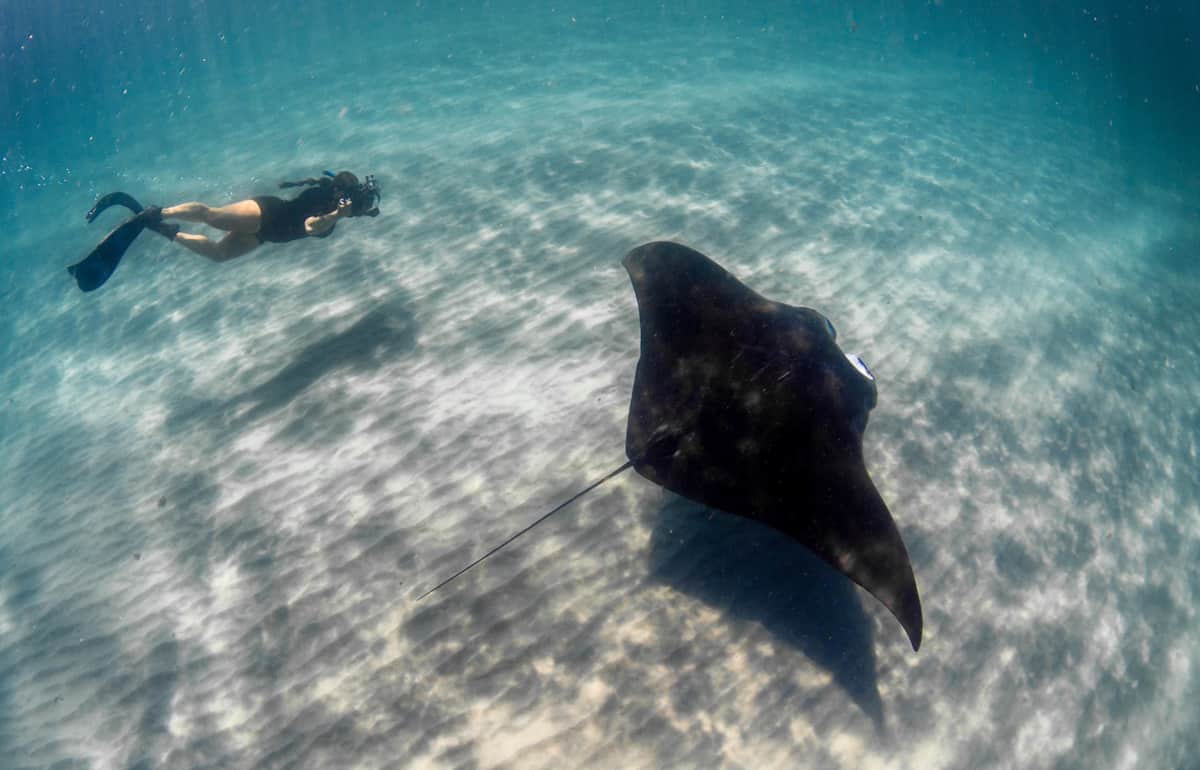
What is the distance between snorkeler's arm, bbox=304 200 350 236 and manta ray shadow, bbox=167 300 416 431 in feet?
4.78

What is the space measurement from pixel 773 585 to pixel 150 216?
8.55m

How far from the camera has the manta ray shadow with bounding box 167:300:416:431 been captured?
7.05m

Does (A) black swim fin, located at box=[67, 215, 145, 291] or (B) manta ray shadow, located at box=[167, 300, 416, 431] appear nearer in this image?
(A) black swim fin, located at box=[67, 215, 145, 291]

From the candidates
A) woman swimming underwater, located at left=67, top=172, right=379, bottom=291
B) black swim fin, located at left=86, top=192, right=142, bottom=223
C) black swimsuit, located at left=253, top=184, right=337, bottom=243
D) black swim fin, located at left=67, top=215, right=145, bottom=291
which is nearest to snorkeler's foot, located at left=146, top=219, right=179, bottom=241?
woman swimming underwater, located at left=67, top=172, right=379, bottom=291

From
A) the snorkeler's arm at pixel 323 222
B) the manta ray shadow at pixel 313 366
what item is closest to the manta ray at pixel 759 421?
the manta ray shadow at pixel 313 366

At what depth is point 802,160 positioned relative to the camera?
1371 centimetres

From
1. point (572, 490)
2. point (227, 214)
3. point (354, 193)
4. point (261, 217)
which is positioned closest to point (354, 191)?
point (354, 193)

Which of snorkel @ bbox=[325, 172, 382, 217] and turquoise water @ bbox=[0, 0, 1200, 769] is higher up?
snorkel @ bbox=[325, 172, 382, 217]

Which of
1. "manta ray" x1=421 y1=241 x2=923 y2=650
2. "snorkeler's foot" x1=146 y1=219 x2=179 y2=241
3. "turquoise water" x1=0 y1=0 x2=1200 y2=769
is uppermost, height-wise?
"snorkeler's foot" x1=146 y1=219 x2=179 y2=241

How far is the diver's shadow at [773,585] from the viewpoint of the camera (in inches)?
167

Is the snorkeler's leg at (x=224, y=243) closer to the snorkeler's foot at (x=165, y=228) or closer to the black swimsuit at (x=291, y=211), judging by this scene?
the snorkeler's foot at (x=165, y=228)

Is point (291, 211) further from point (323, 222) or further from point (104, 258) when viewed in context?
point (104, 258)

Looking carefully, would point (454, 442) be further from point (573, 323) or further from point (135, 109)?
point (135, 109)

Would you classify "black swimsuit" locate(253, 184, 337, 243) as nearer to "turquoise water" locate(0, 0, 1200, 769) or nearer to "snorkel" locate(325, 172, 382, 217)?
"snorkel" locate(325, 172, 382, 217)
